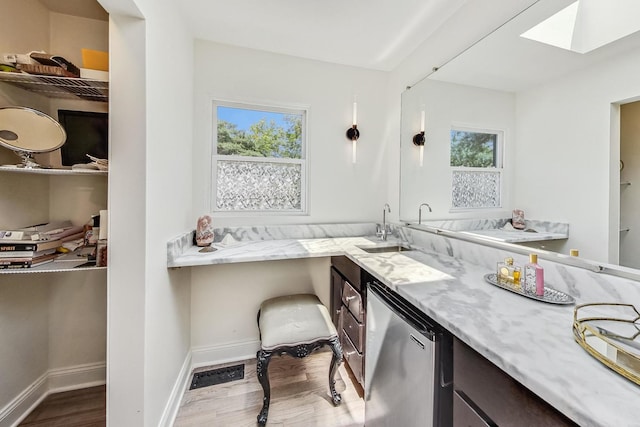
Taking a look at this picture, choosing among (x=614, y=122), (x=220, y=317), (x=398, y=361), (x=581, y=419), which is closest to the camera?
(x=581, y=419)

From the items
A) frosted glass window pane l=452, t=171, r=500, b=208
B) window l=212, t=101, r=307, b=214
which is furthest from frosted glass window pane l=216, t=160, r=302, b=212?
frosted glass window pane l=452, t=171, r=500, b=208

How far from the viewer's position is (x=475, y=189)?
1608mm

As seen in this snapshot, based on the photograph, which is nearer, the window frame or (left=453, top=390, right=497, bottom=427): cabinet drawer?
(left=453, top=390, right=497, bottom=427): cabinet drawer

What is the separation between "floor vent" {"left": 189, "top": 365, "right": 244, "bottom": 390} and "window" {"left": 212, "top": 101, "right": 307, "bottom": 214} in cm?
127

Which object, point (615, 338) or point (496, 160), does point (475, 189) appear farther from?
point (615, 338)

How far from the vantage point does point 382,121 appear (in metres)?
2.40

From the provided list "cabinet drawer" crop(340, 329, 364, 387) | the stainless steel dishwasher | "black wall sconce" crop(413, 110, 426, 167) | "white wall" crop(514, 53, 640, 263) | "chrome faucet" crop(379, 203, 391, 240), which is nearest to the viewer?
the stainless steel dishwasher

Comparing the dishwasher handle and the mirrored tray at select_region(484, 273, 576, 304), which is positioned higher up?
the mirrored tray at select_region(484, 273, 576, 304)

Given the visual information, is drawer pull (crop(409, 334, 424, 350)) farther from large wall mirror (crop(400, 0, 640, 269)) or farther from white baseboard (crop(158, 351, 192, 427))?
white baseboard (crop(158, 351, 192, 427))

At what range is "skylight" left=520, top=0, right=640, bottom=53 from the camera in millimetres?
872

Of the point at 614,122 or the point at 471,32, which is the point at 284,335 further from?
the point at 471,32

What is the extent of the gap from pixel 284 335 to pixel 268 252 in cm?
53

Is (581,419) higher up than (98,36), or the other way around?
(98,36)

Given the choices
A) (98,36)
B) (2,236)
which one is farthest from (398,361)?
(98,36)
